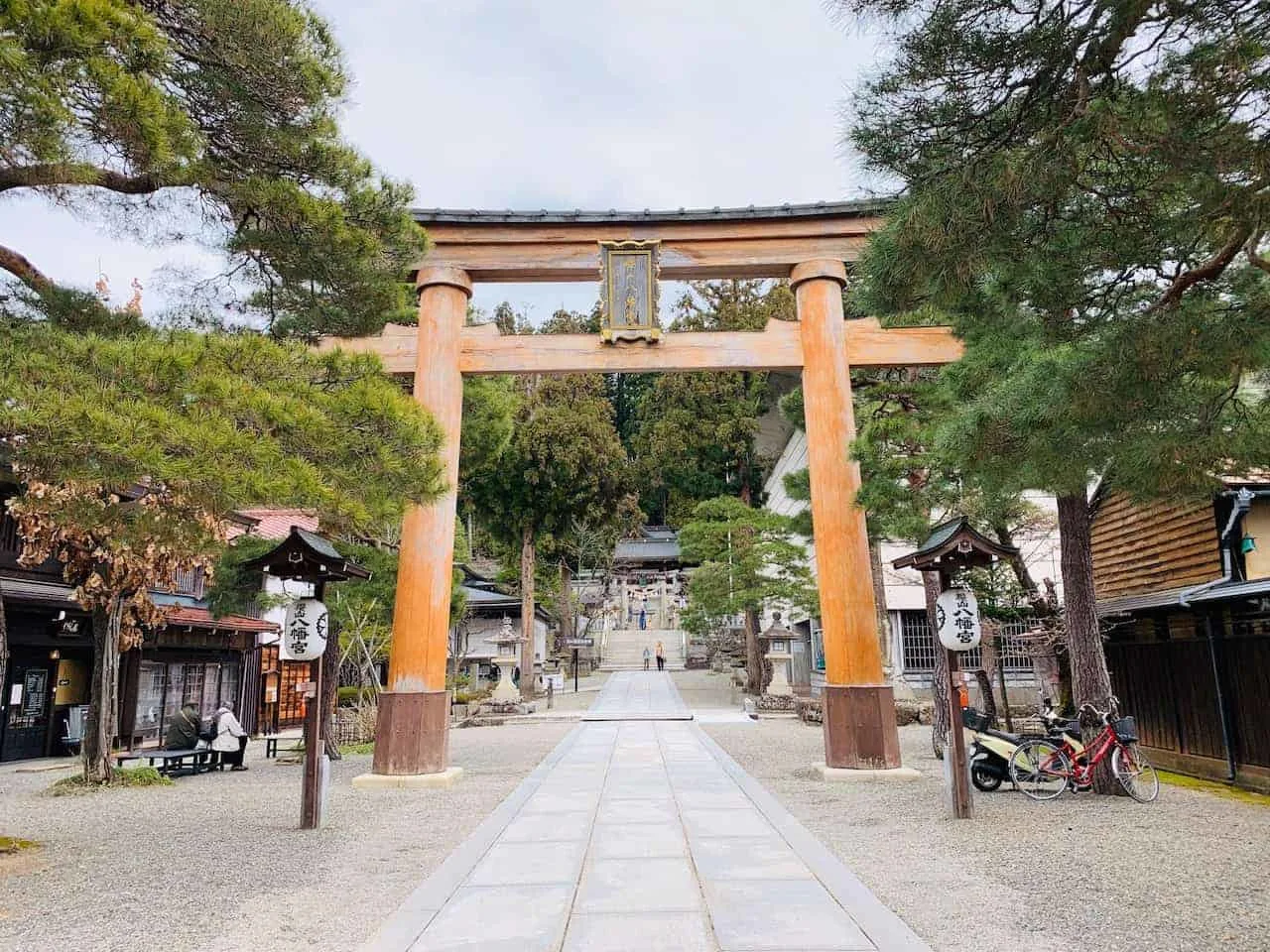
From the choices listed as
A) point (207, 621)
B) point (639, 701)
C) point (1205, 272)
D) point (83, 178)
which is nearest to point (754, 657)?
point (639, 701)

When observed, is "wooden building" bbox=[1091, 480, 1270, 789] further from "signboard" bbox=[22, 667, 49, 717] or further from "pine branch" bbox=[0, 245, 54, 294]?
"signboard" bbox=[22, 667, 49, 717]

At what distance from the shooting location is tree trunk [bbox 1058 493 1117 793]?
8062mm

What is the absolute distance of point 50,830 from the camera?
730 centimetres

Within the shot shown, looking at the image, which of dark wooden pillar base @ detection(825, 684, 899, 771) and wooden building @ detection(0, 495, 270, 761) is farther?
wooden building @ detection(0, 495, 270, 761)

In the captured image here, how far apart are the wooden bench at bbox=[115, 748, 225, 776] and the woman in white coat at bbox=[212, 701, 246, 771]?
132 mm

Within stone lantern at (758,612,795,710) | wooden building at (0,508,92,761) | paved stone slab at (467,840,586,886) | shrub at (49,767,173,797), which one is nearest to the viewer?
paved stone slab at (467,840,586,886)

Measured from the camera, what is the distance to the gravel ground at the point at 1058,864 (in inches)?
161

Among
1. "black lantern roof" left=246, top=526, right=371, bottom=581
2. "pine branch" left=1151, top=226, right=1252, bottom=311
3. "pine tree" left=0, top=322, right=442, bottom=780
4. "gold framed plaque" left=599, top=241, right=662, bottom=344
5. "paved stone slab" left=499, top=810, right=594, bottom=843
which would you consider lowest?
"paved stone slab" left=499, top=810, right=594, bottom=843

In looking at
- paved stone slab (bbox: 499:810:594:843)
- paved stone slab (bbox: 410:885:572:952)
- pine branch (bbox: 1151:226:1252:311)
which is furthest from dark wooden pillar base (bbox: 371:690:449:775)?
pine branch (bbox: 1151:226:1252:311)

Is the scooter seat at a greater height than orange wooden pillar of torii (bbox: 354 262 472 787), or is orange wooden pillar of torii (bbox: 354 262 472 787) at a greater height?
orange wooden pillar of torii (bbox: 354 262 472 787)

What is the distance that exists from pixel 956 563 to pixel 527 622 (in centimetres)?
1722

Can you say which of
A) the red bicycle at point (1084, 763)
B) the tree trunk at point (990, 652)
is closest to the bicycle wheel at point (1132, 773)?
the red bicycle at point (1084, 763)

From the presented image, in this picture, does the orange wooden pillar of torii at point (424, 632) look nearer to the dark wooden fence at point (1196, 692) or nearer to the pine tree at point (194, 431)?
the pine tree at point (194, 431)

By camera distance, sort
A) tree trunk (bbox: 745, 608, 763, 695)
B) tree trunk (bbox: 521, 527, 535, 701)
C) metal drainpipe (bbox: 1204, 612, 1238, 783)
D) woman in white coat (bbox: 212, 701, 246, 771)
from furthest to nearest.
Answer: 1. tree trunk (bbox: 521, 527, 535, 701)
2. tree trunk (bbox: 745, 608, 763, 695)
3. woman in white coat (bbox: 212, 701, 246, 771)
4. metal drainpipe (bbox: 1204, 612, 1238, 783)
